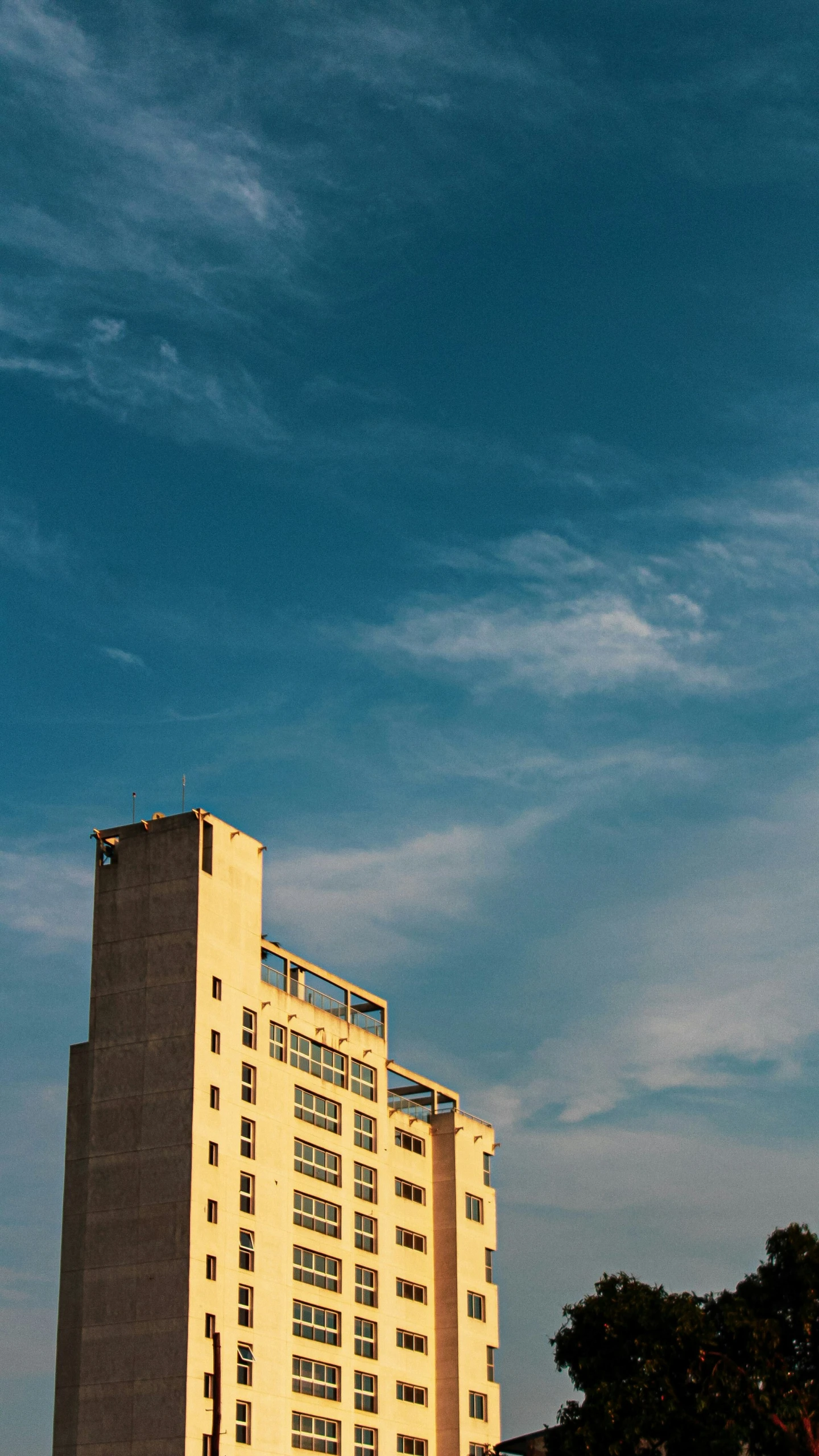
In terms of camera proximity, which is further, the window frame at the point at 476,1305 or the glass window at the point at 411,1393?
the window frame at the point at 476,1305

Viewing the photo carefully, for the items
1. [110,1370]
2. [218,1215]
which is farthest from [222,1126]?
[110,1370]

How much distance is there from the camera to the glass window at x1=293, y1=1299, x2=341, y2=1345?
81500mm

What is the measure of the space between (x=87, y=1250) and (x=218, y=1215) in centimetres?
601

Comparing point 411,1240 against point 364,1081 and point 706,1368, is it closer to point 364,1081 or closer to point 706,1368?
point 364,1081

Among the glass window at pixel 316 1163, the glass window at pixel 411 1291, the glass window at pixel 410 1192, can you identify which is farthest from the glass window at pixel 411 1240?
the glass window at pixel 316 1163

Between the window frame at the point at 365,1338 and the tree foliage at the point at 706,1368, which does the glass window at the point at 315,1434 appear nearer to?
the window frame at the point at 365,1338

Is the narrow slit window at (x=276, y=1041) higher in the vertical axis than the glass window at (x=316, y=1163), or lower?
higher

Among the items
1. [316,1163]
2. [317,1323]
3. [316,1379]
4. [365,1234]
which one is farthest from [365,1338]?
[316,1163]

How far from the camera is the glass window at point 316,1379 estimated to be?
8065 cm

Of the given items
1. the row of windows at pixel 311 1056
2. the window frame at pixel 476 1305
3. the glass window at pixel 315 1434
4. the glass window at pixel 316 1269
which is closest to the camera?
the glass window at pixel 315 1434

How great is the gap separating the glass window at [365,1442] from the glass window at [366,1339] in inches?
135

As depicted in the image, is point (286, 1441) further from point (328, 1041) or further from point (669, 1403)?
point (669, 1403)

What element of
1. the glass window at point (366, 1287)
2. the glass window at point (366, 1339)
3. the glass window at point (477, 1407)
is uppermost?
the glass window at point (366, 1287)

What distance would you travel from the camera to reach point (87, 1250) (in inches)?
3000
